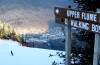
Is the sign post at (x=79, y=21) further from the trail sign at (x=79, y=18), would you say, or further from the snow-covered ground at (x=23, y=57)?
the snow-covered ground at (x=23, y=57)

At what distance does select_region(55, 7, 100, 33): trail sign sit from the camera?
7.00m

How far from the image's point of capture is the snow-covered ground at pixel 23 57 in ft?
49.8

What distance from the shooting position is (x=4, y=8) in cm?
7556

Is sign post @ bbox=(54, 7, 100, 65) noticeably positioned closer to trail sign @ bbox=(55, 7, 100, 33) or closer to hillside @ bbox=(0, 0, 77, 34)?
trail sign @ bbox=(55, 7, 100, 33)

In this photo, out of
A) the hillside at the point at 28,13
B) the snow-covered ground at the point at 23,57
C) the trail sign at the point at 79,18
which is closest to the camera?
the trail sign at the point at 79,18

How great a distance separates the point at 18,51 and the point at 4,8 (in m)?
58.3

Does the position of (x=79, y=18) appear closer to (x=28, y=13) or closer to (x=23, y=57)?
(x=23, y=57)

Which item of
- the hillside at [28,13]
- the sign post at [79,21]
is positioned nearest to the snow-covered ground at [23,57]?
the sign post at [79,21]

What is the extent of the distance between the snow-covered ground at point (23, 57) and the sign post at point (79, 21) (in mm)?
5681

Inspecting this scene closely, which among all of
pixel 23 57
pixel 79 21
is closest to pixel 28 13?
pixel 23 57

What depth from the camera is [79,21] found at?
7.52 metres

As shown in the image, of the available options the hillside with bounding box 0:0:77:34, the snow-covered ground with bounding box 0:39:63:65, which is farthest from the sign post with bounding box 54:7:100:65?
the hillside with bounding box 0:0:77:34

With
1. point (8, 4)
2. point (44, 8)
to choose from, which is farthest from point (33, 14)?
point (8, 4)

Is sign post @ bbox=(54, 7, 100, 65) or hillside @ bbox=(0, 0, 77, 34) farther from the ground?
sign post @ bbox=(54, 7, 100, 65)
